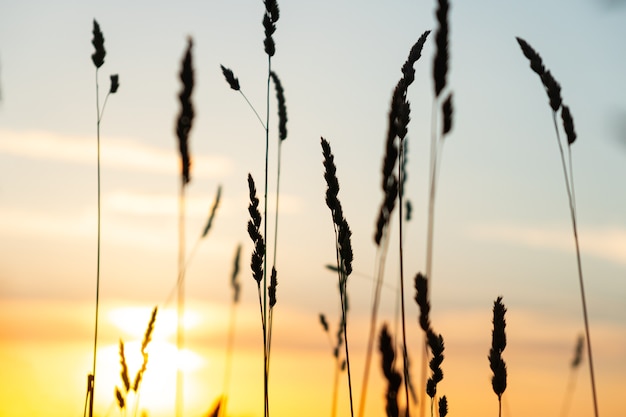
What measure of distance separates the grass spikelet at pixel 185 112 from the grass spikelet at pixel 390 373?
1467 mm

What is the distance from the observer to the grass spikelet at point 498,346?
200cm

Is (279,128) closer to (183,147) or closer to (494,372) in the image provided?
(183,147)

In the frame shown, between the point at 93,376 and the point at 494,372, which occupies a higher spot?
the point at 494,372

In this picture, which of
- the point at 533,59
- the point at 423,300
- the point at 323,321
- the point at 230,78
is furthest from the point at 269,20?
the point at 323,321

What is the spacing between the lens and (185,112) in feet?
8.90

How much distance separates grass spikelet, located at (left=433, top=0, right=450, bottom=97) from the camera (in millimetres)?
2531

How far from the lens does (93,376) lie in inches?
95.5

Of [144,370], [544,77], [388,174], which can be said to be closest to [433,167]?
[388,174]

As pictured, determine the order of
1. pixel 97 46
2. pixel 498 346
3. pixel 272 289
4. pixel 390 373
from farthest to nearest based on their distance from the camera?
1. pixel 97 46
2. pixel 272 289
3. pixel 498 346
4. pixel 390 373

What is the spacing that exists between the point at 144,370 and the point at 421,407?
95 centimetres

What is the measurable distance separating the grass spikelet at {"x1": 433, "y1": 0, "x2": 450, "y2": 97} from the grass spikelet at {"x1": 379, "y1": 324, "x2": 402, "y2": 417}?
1289 mm

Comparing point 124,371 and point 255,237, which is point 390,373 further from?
point 124,371

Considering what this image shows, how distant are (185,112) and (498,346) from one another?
1390mm

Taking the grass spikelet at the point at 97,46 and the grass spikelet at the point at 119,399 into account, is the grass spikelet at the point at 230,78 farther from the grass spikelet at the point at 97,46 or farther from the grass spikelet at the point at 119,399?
the grass spikelet at the point at 119,399
